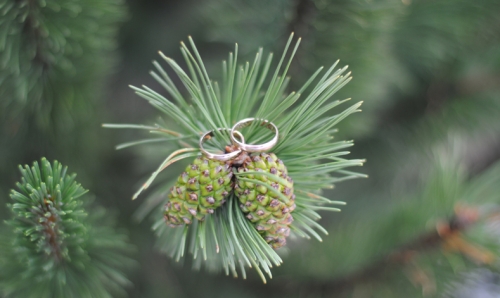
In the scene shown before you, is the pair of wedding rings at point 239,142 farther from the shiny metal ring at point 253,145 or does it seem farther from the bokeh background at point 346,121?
the bokeh background at point 346,121

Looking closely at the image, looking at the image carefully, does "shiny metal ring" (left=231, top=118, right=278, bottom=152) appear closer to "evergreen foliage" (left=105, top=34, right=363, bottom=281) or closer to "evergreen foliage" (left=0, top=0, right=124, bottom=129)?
"evergreen foliage" (left=105, top=34, right=363, bottom=281)

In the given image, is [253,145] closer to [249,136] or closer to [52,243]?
[249,136]

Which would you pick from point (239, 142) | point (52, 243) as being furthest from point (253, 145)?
point (52, 243)

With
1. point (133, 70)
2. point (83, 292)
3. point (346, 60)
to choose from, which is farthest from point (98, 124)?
point (346, 60)

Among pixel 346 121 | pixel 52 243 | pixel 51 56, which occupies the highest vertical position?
pixel 51 56

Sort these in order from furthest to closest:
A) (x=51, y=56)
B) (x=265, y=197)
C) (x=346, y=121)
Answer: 1. (x=346, y=121)
2. (x=51, y=56)
3. (x=265, y=197)

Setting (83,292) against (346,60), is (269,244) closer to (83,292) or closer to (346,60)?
(83,292)
